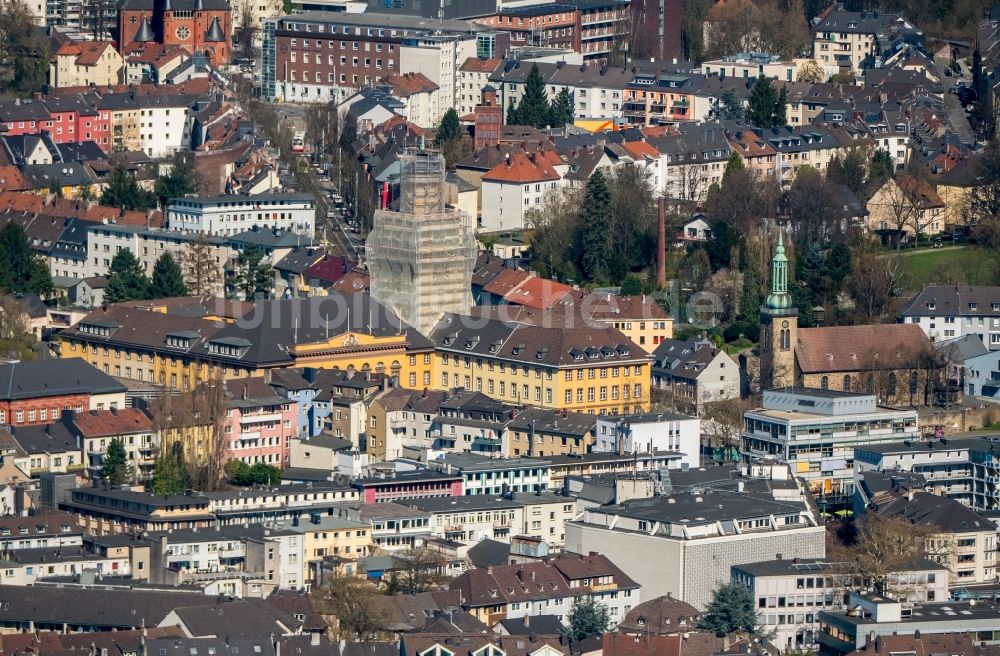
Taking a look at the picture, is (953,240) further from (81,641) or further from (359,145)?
(81,641)

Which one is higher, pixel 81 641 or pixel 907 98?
pixel 907 98

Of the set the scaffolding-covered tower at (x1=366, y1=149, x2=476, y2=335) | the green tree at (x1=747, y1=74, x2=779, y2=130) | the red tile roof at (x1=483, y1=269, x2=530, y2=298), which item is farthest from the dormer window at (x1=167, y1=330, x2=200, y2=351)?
the green tree at (x1=747, y1=74, x2=779, y2=130)

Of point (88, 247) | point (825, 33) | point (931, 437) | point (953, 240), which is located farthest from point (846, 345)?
point (825, 33)

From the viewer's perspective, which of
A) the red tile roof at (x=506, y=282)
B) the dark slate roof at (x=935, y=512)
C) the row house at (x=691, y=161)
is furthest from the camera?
the row house at (x=691, y=161)

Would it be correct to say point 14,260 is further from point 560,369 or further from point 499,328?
point 560,369

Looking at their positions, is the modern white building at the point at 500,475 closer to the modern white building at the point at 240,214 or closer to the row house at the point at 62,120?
the modern white building at the point at 240,214

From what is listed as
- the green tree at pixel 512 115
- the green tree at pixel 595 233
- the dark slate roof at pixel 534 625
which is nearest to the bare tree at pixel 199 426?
the dark slate roof at pixel 534 625
